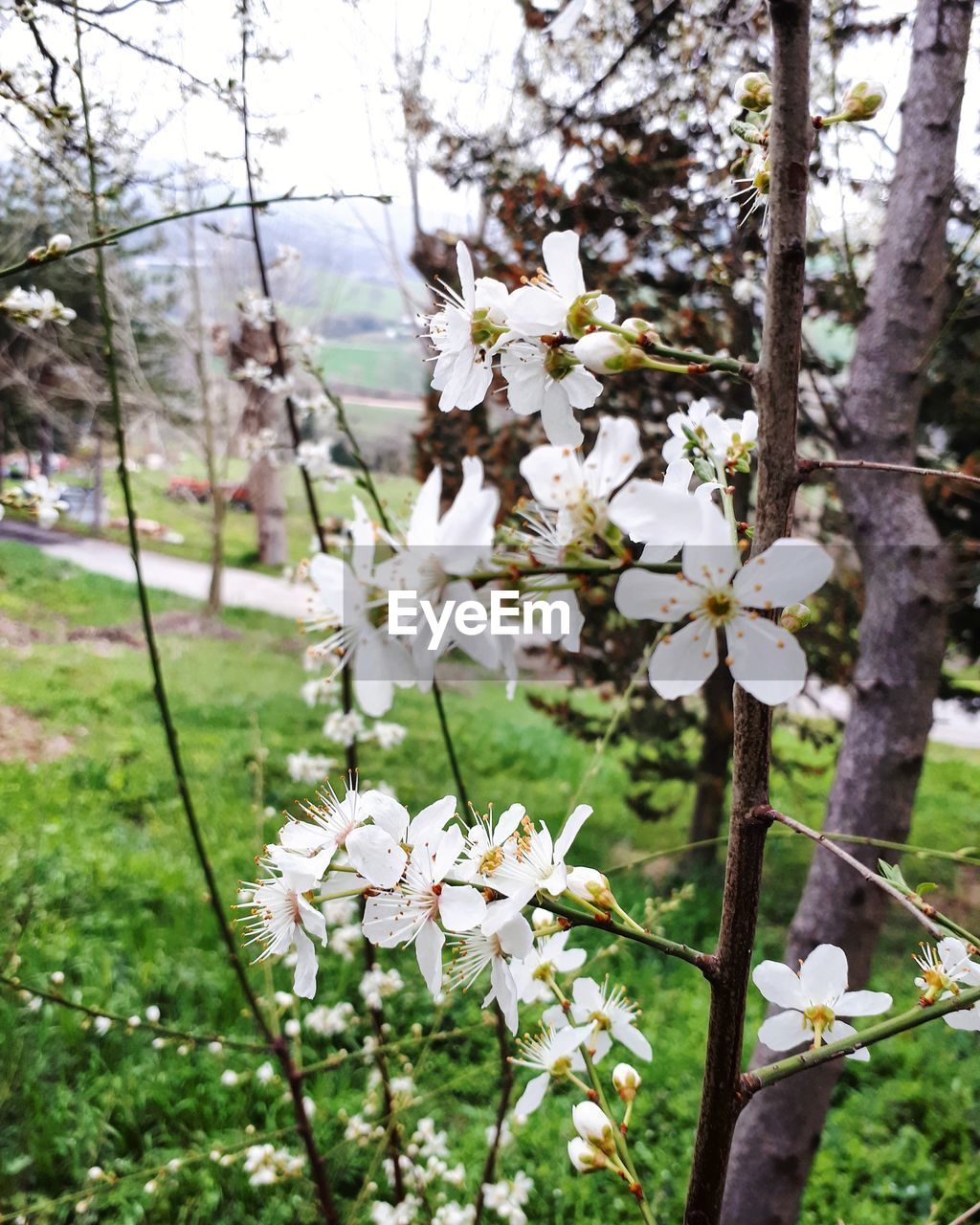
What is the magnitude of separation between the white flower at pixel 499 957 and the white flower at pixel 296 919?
0.26 ft

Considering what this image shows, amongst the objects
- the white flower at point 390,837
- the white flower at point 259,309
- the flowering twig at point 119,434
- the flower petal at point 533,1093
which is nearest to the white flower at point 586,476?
the white flower at point 390,837

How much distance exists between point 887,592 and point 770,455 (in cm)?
98

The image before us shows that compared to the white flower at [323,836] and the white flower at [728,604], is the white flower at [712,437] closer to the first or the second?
the white flower at [728,604]

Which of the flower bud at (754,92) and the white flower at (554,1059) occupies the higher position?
the flower bud at (754,92)

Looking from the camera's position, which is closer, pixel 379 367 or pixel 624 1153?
pixel 624 1153

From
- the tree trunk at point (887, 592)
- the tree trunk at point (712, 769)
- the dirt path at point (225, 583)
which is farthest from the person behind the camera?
the dirt path at point (225, 583)

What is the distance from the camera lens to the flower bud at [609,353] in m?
0.34

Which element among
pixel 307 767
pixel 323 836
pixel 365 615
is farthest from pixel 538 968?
pixel 307 767

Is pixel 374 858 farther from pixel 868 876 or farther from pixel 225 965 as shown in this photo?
pixel 225 965

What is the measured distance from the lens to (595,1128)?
1.36 ft

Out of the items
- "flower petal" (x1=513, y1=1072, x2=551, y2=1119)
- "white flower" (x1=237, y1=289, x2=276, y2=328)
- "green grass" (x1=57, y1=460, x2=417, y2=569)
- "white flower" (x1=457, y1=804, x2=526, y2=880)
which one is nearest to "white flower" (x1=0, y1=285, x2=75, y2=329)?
"white flower" (x1=237, y1=289, x2=276, y2=328)

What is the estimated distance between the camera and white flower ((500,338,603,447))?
391 millimetres

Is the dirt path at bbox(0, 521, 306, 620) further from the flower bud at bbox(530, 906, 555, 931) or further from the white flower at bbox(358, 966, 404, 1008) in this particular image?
the flower bud at bbox(530, 906, 555, 931)

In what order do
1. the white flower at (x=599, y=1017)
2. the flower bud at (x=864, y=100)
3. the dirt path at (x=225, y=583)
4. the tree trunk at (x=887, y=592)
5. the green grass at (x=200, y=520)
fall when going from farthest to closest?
the green grass at (x=200, y=520) → the dirt path at (x=225, y=583) → the tree trunk at (x=887, y=592) → the white flower at (x=599, y=1017) → the flower bud at (x=864, y=100)
